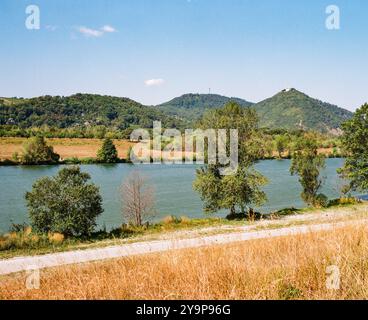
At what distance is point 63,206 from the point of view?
2127 centimetres

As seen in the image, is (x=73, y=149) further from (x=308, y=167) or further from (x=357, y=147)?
(x=357, y=147)

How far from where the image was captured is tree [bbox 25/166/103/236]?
20.8 metres

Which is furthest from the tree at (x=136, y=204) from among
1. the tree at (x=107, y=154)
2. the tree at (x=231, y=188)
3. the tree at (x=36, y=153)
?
the tree at (x=107, y=154)

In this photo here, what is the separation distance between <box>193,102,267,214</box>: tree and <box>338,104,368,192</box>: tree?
44.4ft

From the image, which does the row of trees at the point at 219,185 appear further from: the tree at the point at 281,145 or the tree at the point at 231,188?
the tree at the point at 281,145

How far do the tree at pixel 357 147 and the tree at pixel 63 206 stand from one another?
25.4 meters

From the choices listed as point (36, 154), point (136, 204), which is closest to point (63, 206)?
point (136, 204)

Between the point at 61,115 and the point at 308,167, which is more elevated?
the point at 61,115

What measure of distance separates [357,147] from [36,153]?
6687 centimetres

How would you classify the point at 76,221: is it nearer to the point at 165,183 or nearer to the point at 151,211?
the point at 151,211

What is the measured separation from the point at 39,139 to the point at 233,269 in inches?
3411

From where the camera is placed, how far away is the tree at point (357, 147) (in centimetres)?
3547

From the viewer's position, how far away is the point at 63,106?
615 ft
